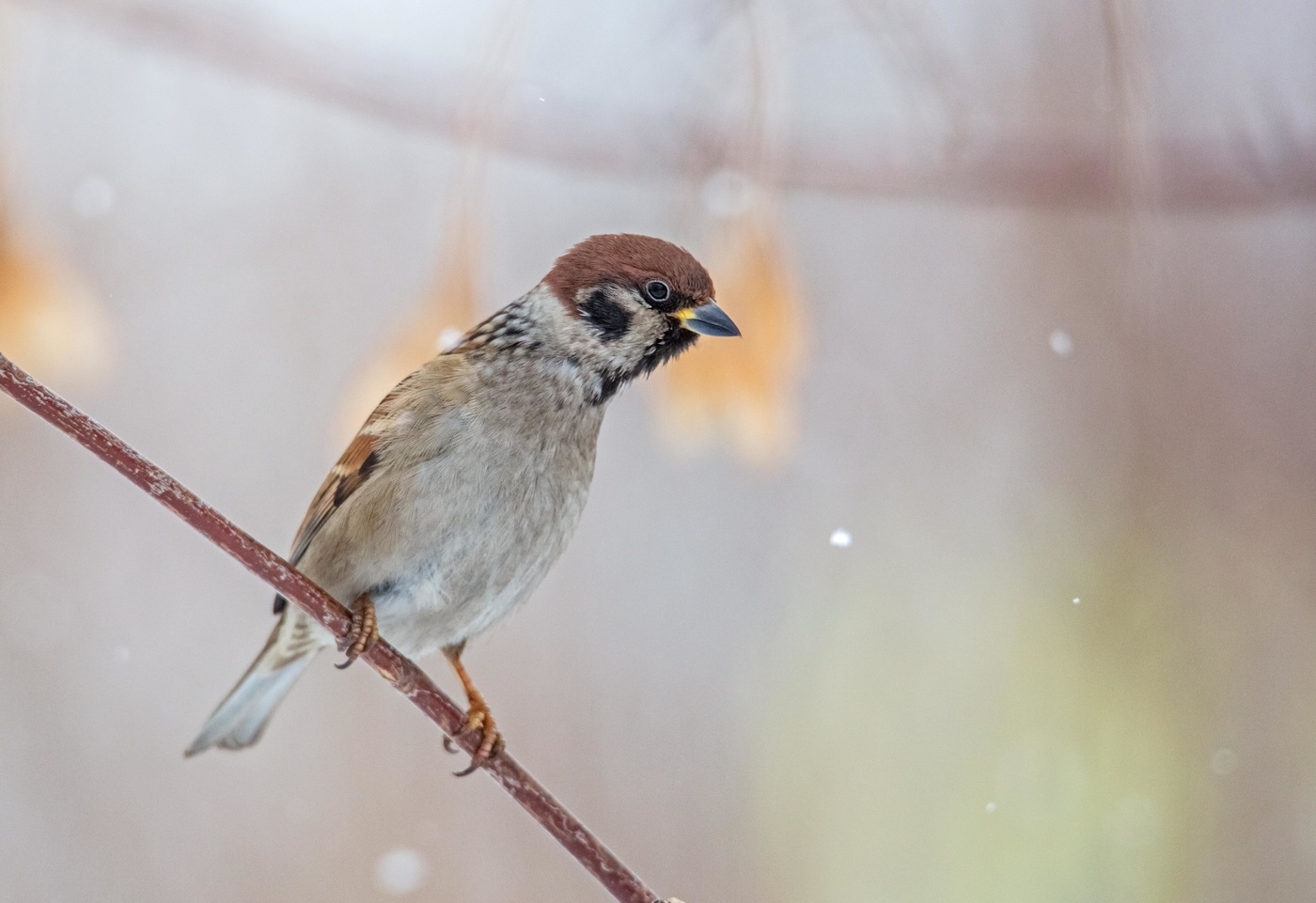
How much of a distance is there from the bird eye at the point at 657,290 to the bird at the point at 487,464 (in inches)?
1.6

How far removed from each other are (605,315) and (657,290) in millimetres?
126

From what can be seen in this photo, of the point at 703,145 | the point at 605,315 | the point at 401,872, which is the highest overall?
the point at 703,145

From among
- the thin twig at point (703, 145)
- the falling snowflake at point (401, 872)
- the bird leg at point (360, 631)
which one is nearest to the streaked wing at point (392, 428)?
the bird leg at point (360, 631)

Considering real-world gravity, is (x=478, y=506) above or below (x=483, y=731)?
above

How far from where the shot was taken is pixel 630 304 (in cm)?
151

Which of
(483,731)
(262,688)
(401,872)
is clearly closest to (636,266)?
(483,731)

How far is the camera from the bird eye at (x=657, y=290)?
1439 millimetres

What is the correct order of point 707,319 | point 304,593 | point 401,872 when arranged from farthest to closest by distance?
point 401,872, point 707,319, point 304,593

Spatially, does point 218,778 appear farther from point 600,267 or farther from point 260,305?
point 600,267

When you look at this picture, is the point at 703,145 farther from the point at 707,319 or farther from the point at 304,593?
the point at 304,593

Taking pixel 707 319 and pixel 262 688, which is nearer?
pixel 707 319

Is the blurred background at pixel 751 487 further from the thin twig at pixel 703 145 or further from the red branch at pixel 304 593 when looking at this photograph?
the red branch at pixel 304 593

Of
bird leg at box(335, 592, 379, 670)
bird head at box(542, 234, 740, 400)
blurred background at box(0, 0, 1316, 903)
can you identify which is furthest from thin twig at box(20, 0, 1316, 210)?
bird leg at box(335, 592, 379, 670)

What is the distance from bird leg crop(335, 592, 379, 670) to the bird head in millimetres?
490
